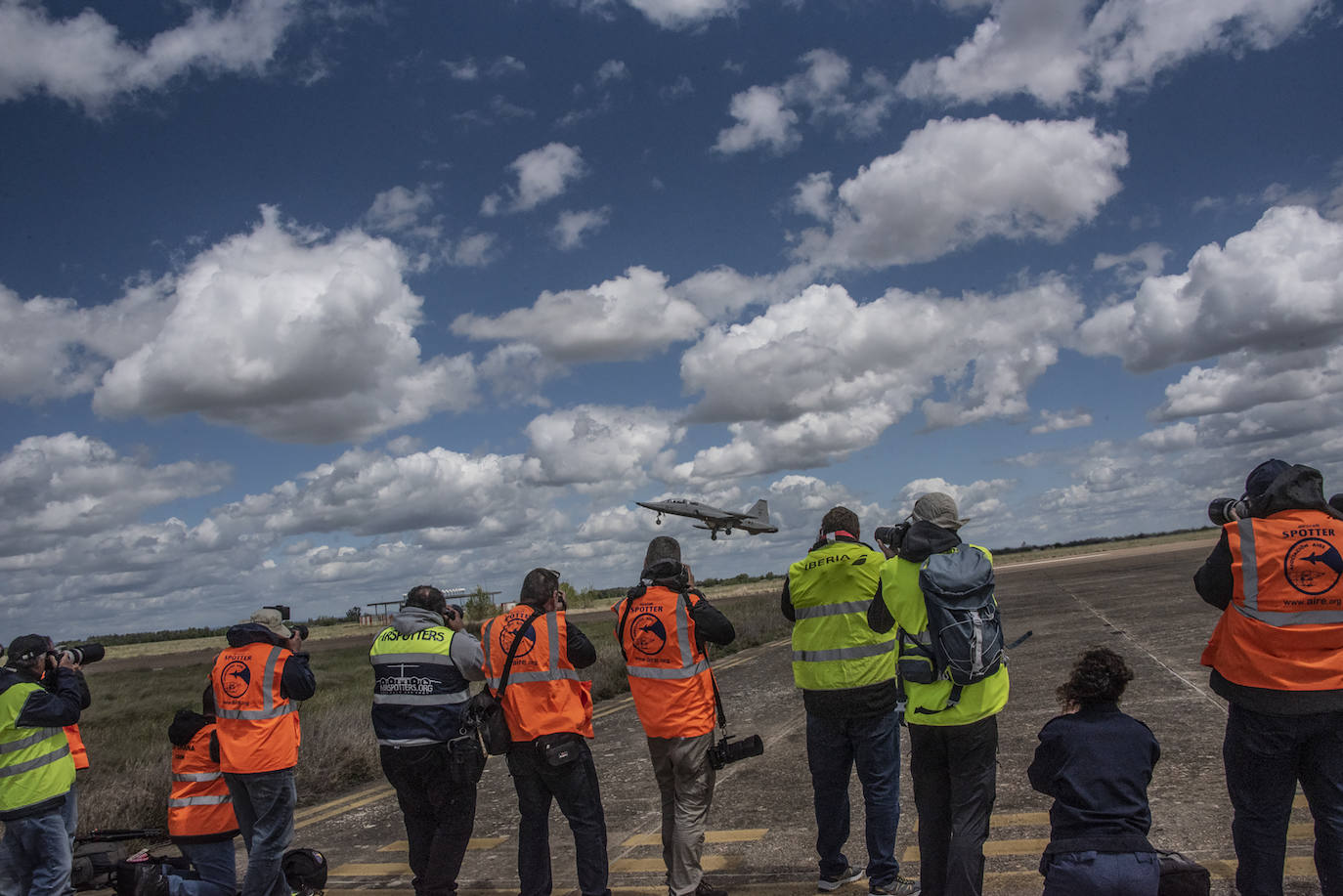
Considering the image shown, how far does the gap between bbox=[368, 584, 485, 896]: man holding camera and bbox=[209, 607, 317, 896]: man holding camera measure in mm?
523

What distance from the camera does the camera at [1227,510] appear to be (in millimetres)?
4293

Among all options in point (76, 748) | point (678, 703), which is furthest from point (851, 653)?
point (76, 748)

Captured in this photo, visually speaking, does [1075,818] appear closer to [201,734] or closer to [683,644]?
[683,644]

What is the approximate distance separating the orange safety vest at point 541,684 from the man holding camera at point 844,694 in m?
1.36

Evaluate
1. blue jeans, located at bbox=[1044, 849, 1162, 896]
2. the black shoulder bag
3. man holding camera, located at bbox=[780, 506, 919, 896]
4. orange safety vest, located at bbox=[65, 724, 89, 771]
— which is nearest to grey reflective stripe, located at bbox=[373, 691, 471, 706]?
the black shoulder bag

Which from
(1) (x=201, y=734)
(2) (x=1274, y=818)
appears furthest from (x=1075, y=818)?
(1) (x=201, y=734)

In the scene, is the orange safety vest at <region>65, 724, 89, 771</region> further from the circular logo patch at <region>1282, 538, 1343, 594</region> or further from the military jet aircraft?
the military jet aircraft

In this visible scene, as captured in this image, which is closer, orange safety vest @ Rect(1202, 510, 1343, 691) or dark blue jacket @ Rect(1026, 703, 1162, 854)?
dark blue jacket @ Rect(1026, 703, 1162, 854)

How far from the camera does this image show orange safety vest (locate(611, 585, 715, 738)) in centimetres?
523

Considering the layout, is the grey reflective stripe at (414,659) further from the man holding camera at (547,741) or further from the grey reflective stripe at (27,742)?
the grey reflective stripe at (27,742)

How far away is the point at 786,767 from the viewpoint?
874 centimetres

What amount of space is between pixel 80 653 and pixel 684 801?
14.4ft

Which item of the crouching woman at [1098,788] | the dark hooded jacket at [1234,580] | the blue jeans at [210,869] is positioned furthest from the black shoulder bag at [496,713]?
the dark hooded jacket at [1234,580]

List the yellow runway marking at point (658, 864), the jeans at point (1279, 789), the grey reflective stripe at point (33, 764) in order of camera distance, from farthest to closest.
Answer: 1. the yellow runway marking at point (658, 864)
2. the grey reflective stripe at point (33, 764)
3. the jeans at point (1279, 789)
